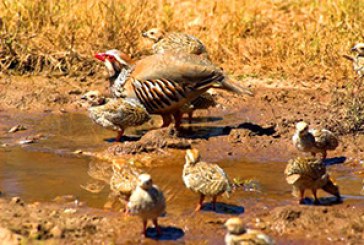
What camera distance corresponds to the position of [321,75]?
13180 mm

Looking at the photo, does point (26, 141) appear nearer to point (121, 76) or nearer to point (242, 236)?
point (121, 76)

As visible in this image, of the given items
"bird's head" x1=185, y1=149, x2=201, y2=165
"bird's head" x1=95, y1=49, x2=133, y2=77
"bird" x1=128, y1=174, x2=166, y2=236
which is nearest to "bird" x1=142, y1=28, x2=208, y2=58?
"bird's head" x1=95, y1=49, x2=133, y2=77

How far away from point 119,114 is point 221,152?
1.27 m

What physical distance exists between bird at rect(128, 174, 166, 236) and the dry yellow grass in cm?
590

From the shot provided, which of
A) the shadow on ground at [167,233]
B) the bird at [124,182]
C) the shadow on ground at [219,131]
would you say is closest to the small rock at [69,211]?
the bird at [124,182]

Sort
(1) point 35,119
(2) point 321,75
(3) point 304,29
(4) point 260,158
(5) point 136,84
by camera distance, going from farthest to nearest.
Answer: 1. (3) point 304,29
2. (2) point 321,75
3. (1) point 35,119
4. (5) point 136,84
5. (4) point 260,158

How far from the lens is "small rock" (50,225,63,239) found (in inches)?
308

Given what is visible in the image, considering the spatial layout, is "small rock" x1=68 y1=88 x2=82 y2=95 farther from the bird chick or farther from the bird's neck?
the bird chick

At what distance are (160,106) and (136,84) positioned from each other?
1.35 feet

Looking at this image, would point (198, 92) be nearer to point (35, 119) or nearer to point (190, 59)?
point (190, 59)

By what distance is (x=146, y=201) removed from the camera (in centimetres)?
762

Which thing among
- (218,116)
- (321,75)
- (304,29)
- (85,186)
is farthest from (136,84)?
(304,29)

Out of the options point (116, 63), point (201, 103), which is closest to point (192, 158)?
point (201, 103)

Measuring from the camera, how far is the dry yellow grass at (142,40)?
44.4ft
